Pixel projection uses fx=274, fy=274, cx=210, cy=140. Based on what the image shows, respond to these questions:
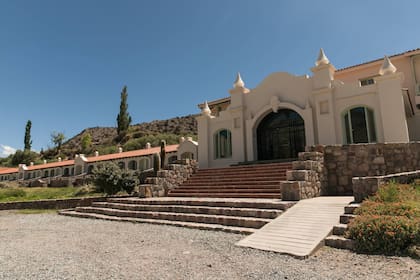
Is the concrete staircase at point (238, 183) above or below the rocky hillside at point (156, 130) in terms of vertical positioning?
below

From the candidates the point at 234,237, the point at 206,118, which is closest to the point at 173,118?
the point at 206,118

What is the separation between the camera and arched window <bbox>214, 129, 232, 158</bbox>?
19.2m

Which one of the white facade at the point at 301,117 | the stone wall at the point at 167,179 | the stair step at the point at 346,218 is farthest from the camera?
the white facade at the point at 301,117

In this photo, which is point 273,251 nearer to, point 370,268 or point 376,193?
point 370,268

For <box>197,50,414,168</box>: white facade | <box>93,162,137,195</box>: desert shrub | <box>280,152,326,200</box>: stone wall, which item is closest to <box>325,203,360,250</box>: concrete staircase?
<box>280,152,326,200</box>: stone wall

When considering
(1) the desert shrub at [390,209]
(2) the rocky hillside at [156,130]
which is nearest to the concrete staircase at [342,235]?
(1) the desert shrub at [390,209]

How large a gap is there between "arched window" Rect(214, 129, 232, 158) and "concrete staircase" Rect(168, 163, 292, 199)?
3676 mm

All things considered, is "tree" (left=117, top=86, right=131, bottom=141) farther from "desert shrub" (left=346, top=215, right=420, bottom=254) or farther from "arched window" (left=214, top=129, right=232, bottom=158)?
"desert shrub" (left=346, top=215, right=420, bottom=254)

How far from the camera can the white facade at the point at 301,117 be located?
13.8m

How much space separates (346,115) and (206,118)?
926cm

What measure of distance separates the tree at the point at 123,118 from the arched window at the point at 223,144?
5127 centimetres

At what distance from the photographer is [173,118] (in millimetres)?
79625

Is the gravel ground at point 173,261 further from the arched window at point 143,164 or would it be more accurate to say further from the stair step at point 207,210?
the arched window at point 143,164

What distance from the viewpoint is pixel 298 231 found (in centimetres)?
641
